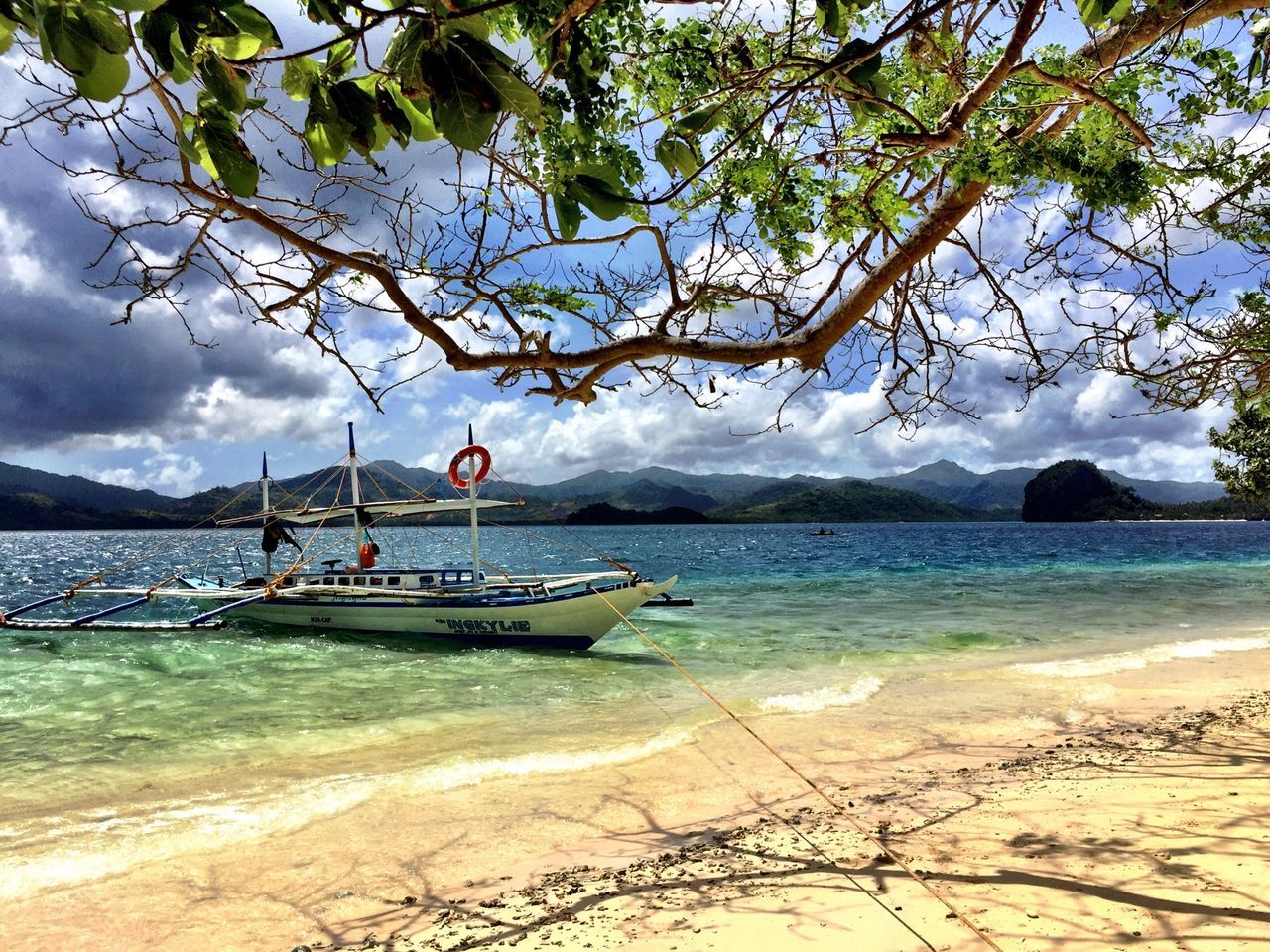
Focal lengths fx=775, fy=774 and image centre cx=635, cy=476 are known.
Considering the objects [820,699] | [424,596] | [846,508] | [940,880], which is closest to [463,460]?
[424,596]

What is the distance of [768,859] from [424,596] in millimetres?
13486

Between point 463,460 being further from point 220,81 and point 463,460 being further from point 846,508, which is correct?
point 846,508

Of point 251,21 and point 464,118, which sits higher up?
point 251,21

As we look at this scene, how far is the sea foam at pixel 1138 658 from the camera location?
37.7ft

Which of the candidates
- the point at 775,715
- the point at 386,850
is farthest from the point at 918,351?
the point at 775,715

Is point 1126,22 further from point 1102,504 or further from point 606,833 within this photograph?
point 1102,504

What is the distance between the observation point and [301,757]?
26.9ft

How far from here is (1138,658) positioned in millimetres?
12648

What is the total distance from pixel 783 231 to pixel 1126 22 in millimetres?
1565

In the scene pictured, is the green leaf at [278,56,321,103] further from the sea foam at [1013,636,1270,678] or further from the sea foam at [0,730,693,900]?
the sea foam at [1013,636,1270,678]

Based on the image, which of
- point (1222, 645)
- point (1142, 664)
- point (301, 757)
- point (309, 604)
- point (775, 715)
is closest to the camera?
point (301, 757)

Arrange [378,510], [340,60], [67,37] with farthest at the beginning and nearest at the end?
[378,510]
[340,60]
[67,37]

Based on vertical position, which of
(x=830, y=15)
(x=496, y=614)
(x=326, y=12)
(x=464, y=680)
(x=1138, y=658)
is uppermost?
(x=830, y=15)

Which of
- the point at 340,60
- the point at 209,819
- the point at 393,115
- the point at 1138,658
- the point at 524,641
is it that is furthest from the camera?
the point at 524,641
